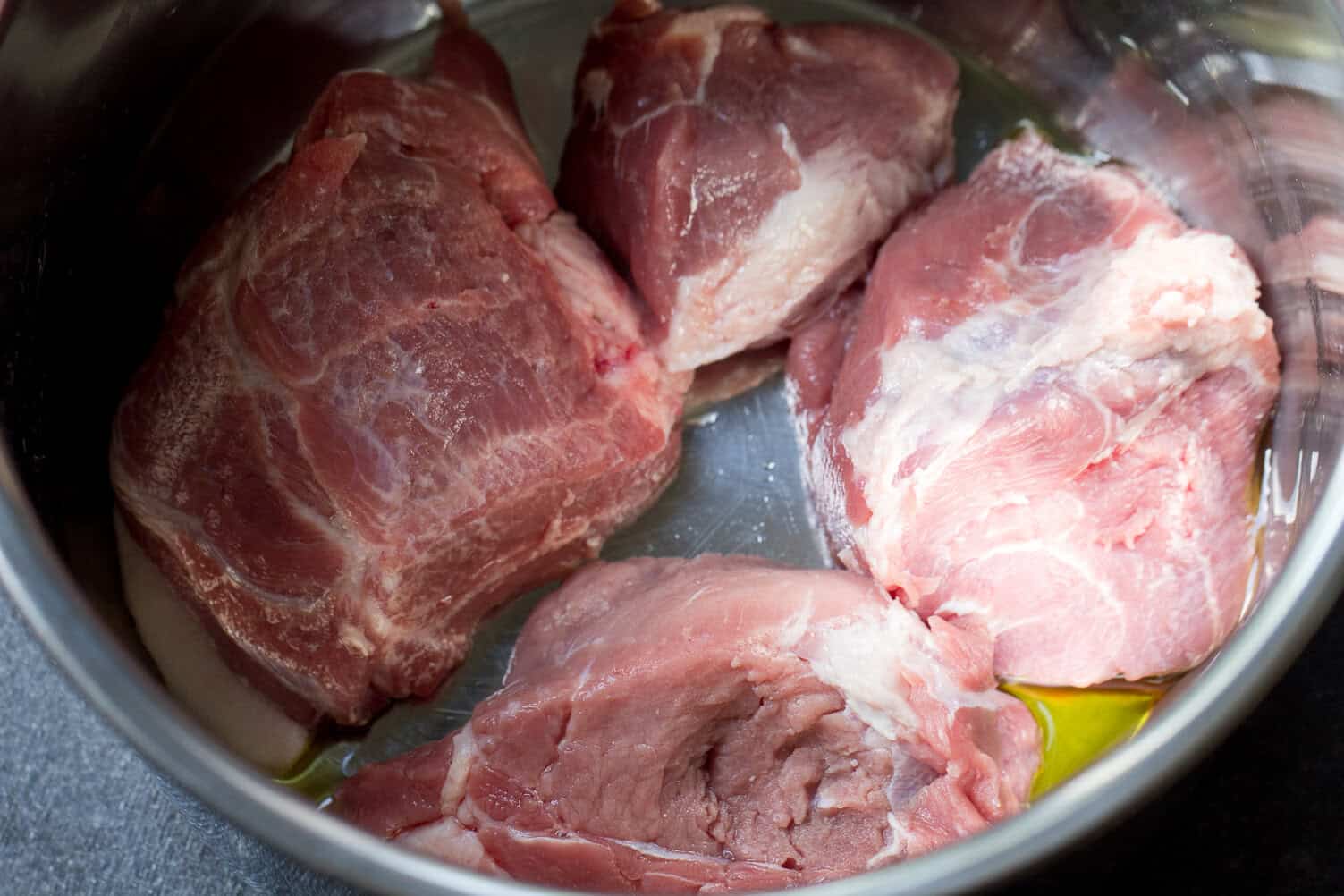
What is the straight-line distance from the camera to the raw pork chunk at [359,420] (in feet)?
5.78

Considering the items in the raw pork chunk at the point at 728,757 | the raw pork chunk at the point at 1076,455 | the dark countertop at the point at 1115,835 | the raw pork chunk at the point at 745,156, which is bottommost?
the dark countertop at the point at 1115,835

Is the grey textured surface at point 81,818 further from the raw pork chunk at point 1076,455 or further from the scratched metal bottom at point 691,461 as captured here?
the raw pork chunk at point 1076,455

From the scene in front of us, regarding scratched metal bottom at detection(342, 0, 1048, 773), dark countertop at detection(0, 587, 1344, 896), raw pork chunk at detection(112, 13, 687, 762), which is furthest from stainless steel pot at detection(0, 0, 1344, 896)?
dark countertop at detection(0, 587, 1344, 896)

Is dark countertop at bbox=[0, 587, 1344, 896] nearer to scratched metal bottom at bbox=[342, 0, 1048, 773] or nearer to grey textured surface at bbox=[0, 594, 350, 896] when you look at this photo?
grey textured surface at bbox=[0, 594, 350, 896]

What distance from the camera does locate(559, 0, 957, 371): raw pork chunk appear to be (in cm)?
201

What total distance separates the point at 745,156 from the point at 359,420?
83 cm

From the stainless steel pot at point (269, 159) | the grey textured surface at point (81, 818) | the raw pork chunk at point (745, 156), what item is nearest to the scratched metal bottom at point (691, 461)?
the stainless steel pot at point (269, 159)

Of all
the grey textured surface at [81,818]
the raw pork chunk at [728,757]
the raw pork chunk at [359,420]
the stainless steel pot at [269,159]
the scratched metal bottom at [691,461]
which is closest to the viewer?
the stainless steel pot at [269,159]

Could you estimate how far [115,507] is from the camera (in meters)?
1.90

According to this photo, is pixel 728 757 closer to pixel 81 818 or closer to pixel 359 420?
pixel 359 420

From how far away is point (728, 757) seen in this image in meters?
1.75

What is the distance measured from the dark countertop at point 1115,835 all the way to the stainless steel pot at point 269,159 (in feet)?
1.01

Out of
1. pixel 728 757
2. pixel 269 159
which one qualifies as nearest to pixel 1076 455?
pixel 728 757

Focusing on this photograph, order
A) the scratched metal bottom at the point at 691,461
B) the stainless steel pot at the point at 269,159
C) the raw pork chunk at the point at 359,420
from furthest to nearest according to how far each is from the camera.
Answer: the scratched metal bottom at the point at 691,461
the raw pork chunk at the point at 359,420
the stainless steel pot at the point at 269,159
